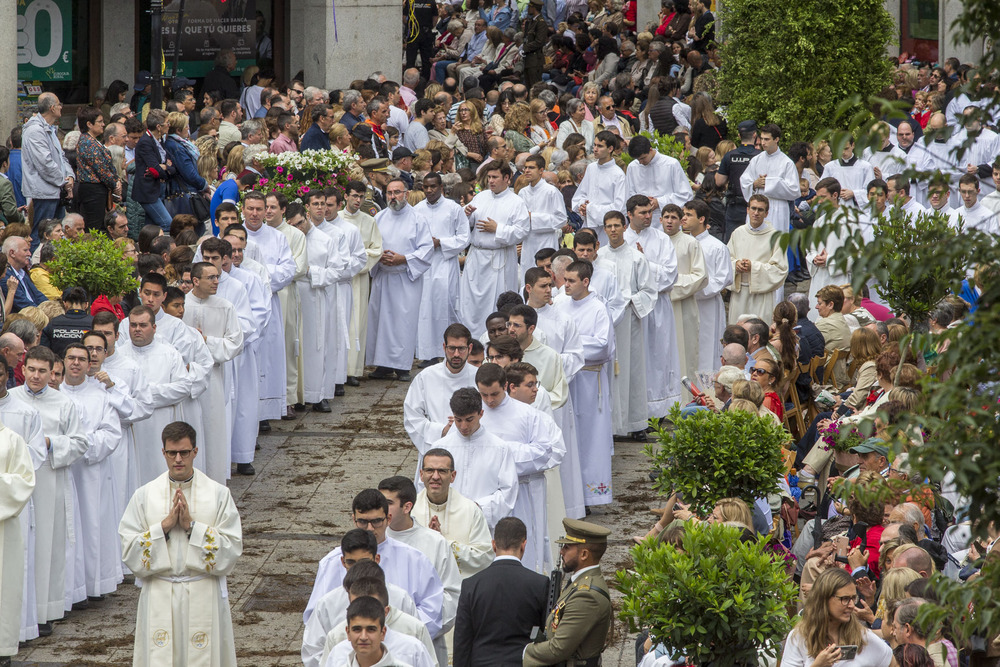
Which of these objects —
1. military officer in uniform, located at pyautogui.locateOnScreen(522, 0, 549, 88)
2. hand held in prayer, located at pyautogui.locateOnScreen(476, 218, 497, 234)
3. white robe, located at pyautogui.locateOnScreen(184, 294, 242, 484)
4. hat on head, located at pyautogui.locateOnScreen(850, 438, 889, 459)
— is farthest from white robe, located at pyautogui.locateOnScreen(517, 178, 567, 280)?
military officer in uniform, located at pyautogui.locateOnScreen(522, 0, 549, 88)

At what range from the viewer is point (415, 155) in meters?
16.4

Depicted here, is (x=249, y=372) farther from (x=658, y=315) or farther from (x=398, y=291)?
(x=658, y=315)

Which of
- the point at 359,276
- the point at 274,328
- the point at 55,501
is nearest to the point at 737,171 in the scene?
the point at 359,276

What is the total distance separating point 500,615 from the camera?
7.20 m

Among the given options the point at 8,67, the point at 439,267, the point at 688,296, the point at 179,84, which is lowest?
the point at 688,296

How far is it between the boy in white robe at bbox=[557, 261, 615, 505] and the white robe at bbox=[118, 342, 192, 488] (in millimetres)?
3051

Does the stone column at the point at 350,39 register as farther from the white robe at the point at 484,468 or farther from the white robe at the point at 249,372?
the white robe at the point at 484,468

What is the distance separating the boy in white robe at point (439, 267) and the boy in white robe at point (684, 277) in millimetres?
2177

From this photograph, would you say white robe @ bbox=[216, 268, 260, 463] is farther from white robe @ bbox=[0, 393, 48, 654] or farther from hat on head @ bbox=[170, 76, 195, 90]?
hat on head @ bbox=[170, 76, 195, 90]

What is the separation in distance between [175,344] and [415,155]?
6123 millimetres

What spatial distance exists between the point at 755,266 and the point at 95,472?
7.15 m

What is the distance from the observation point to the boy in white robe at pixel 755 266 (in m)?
14.1

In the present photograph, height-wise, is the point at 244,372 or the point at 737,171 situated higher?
the point at 737,171

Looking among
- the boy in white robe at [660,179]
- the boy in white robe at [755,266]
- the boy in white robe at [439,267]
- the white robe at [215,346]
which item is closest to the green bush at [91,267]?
the white robe at [215,346]
